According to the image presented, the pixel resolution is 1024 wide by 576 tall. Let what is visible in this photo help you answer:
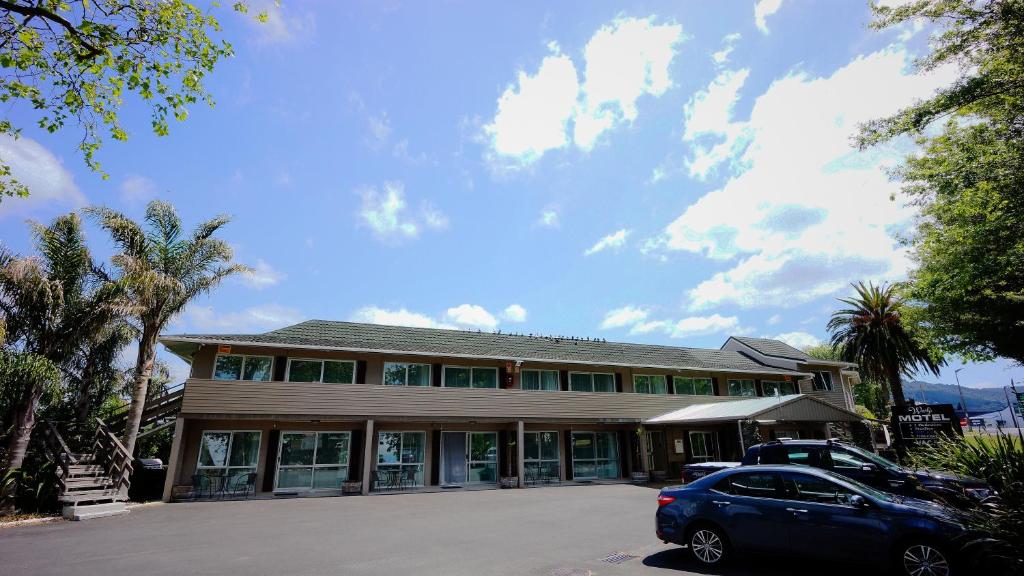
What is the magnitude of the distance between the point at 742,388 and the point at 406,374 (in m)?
18.5

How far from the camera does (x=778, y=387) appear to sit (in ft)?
92.0

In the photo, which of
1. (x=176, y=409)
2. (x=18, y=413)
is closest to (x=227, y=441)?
(x=176, y=409)

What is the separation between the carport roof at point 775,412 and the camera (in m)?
19.1

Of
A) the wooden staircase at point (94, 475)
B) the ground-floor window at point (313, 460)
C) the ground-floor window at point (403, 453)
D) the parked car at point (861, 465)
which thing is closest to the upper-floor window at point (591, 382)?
the ground-floor window at point (403, 453)

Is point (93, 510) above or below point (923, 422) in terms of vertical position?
below

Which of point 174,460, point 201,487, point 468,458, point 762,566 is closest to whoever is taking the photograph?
point 762,566

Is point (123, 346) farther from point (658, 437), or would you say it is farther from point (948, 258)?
point (948, 258)

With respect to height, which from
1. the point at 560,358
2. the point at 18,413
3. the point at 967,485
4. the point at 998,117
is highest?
the point at 998,117

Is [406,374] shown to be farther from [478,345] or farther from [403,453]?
[478,345]

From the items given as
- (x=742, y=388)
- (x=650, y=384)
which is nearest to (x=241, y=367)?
(x=650, y=384)

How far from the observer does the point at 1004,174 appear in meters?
11.4

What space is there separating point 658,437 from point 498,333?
31.0 feet

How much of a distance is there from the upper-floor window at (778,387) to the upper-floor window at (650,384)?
6943mm

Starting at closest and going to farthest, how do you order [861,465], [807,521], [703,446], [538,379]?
[807,521], [861,465], [538,379], [703,446]
